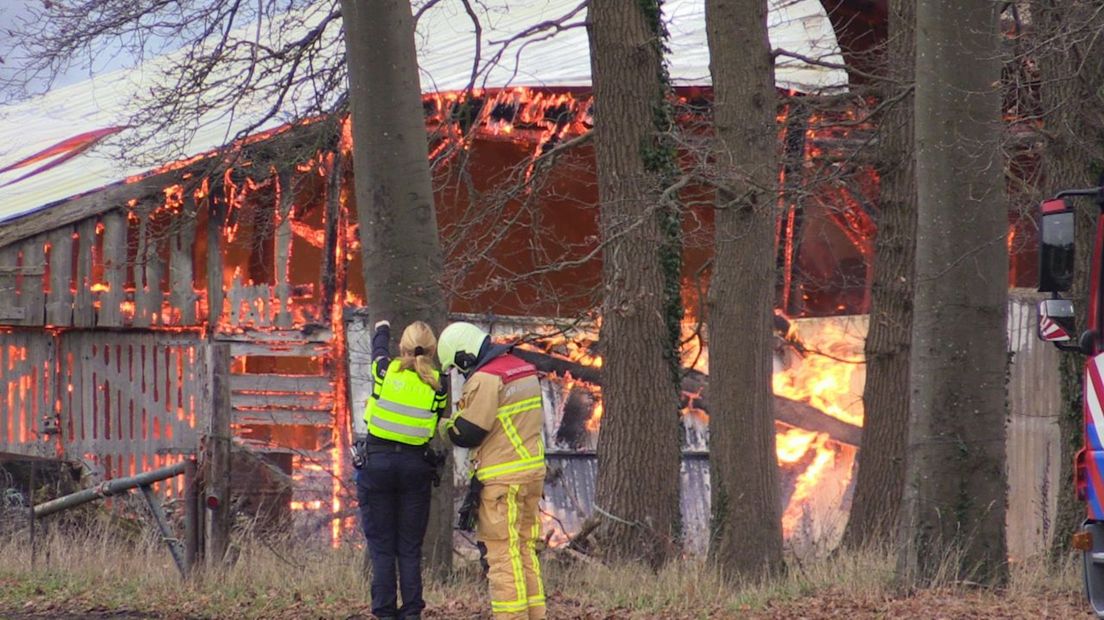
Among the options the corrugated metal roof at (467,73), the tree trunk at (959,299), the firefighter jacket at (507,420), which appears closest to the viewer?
the firefighter jacket at (507,420)

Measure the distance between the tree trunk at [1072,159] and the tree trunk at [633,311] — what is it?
3033mm

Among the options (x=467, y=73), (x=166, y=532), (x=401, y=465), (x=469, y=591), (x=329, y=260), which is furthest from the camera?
(x=467, y=73)

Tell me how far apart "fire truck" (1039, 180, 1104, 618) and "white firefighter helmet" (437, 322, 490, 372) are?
3057 mm

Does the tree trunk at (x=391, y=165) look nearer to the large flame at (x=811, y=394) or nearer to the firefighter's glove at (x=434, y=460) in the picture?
the firefighter's glove at (x=434, y=460)

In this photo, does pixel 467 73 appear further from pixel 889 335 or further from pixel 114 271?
pixel 889 335

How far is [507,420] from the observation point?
8.58m

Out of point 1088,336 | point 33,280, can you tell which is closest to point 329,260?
point 33,280

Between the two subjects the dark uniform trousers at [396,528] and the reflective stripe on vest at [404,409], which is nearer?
the reflective stripe on vest at [404,409]

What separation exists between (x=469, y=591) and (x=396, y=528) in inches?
60.2

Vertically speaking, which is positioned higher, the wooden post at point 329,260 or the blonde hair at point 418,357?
the wooden post at point 329,260

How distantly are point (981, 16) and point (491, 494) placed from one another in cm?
412

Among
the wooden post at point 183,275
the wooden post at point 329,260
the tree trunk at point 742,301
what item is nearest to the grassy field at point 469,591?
the tree trunk at point 742,301

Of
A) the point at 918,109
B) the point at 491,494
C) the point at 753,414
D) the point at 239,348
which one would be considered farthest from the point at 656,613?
the point at 239,348

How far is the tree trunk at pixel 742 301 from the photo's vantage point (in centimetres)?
1192
